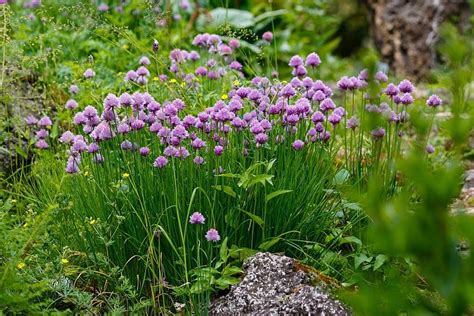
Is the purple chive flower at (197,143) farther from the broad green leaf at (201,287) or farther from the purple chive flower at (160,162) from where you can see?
the broad green leaf at (201,287)

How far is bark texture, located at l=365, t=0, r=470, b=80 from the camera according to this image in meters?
8.03

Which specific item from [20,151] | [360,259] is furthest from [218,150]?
[20,151]

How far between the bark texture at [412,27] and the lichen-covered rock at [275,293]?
5668mm

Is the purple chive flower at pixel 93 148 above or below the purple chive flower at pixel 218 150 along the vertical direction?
above

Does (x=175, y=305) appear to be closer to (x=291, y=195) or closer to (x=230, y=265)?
(x=230, y=265)

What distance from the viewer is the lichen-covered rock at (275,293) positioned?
109 inches

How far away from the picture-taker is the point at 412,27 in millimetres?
8117

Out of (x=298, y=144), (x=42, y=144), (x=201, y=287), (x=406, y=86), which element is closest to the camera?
(x=201, y=287)

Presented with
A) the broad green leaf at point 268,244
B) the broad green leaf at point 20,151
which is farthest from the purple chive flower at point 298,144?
the broad green leaf at point 20,151

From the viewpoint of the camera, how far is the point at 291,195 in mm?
3195

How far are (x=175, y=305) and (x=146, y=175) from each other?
58 centimetres

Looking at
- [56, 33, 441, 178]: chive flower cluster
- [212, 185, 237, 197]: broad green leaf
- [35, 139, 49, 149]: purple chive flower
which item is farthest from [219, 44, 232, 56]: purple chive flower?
[212, 185, 237, 197]: broad green leaf

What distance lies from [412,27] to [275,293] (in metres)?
5.83

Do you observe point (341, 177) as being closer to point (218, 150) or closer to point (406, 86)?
point (406, 86)
